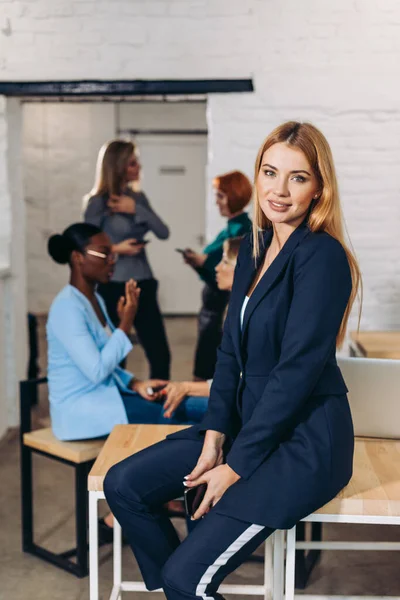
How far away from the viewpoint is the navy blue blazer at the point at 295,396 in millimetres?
1525

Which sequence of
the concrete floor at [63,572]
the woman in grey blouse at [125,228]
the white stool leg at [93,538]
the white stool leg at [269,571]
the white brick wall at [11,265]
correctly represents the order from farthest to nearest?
the woman in grey blouse at [125,228] → the white brick wall at [11,265] → the concrete floor at [63,572] → the white stool leg at [269,571] → the white stool leg at [93,538]

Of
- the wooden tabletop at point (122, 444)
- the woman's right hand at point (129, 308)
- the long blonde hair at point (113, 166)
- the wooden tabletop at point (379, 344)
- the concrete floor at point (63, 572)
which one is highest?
the long blonde hair at point (113, 166)

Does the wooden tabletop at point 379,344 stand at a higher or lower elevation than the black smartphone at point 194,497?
higher

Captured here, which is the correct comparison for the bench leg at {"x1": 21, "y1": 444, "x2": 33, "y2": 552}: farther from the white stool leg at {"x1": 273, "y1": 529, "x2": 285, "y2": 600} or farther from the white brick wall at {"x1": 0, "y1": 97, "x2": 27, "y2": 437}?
the white brick wall at {"x1": 0, "y1": 97, "x2": 27, "y2": 437}

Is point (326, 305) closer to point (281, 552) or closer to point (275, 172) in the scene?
point (275, 172)

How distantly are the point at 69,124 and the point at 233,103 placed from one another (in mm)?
4125

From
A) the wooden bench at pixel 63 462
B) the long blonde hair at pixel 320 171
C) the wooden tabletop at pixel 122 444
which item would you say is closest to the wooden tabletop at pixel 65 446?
the wooden bench at pixel 63 462

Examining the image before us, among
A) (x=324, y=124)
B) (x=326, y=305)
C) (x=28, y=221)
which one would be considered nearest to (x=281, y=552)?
(x=326, y=305)

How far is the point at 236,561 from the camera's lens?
1.55 m

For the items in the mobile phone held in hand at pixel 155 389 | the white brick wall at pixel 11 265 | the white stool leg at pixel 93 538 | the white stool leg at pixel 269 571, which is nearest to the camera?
the white stool leg at pixel 93 538

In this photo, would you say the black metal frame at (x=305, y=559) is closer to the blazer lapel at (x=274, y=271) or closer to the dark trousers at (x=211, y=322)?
the blazer lapel at (x=274, y=271)

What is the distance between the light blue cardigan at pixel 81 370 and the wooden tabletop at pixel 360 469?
32 cm

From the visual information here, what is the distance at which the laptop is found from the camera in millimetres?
2057

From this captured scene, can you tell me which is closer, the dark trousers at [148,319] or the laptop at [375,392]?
the laptop at [375,392]
